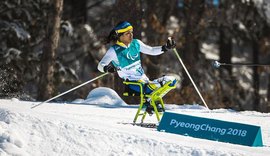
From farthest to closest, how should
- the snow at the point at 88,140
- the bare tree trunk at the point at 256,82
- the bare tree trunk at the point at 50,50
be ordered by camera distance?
the bare tree trunk at the point at 256,82
the bare tree trunk at the point at 50,50
the snow at the point at 88,140

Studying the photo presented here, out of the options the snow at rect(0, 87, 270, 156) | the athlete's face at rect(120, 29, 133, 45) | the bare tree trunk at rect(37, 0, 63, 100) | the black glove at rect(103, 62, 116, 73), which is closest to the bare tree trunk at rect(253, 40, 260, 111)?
the bare tree trunk at rect(37, 0, 63, 100)

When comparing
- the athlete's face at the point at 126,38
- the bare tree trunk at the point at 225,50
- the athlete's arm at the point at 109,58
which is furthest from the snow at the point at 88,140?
the bare tree trunk at the point at 225,50

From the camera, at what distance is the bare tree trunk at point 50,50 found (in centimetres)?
1716

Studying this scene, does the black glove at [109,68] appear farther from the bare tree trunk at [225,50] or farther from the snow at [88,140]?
the bare tree trunk at [225,50]

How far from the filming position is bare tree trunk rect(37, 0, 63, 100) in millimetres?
17156

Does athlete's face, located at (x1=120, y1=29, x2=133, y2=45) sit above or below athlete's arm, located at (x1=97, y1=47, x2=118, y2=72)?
above

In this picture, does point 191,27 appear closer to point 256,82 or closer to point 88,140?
point 256,82

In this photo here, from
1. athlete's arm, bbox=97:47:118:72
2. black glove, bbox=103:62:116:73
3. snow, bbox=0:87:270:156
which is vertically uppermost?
athlete's arm, bbox=97:47:118:72

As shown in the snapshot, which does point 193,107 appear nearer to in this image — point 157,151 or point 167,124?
point 167,124

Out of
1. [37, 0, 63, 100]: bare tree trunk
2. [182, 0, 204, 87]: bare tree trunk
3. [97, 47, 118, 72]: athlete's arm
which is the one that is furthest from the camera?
[182, 0, 204, 87]: bare tree trunk

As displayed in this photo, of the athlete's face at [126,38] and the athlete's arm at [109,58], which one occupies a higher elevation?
the athlete's face at [126,38]

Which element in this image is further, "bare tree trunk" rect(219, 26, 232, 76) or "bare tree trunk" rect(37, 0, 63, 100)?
"bare tree trunk" rect(219, 26, 232, 76)

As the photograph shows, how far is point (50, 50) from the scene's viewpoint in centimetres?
1731

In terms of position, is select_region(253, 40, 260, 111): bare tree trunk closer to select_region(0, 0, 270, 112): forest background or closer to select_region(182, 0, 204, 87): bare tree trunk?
select_region(0, 0, 270, 112): forest background
